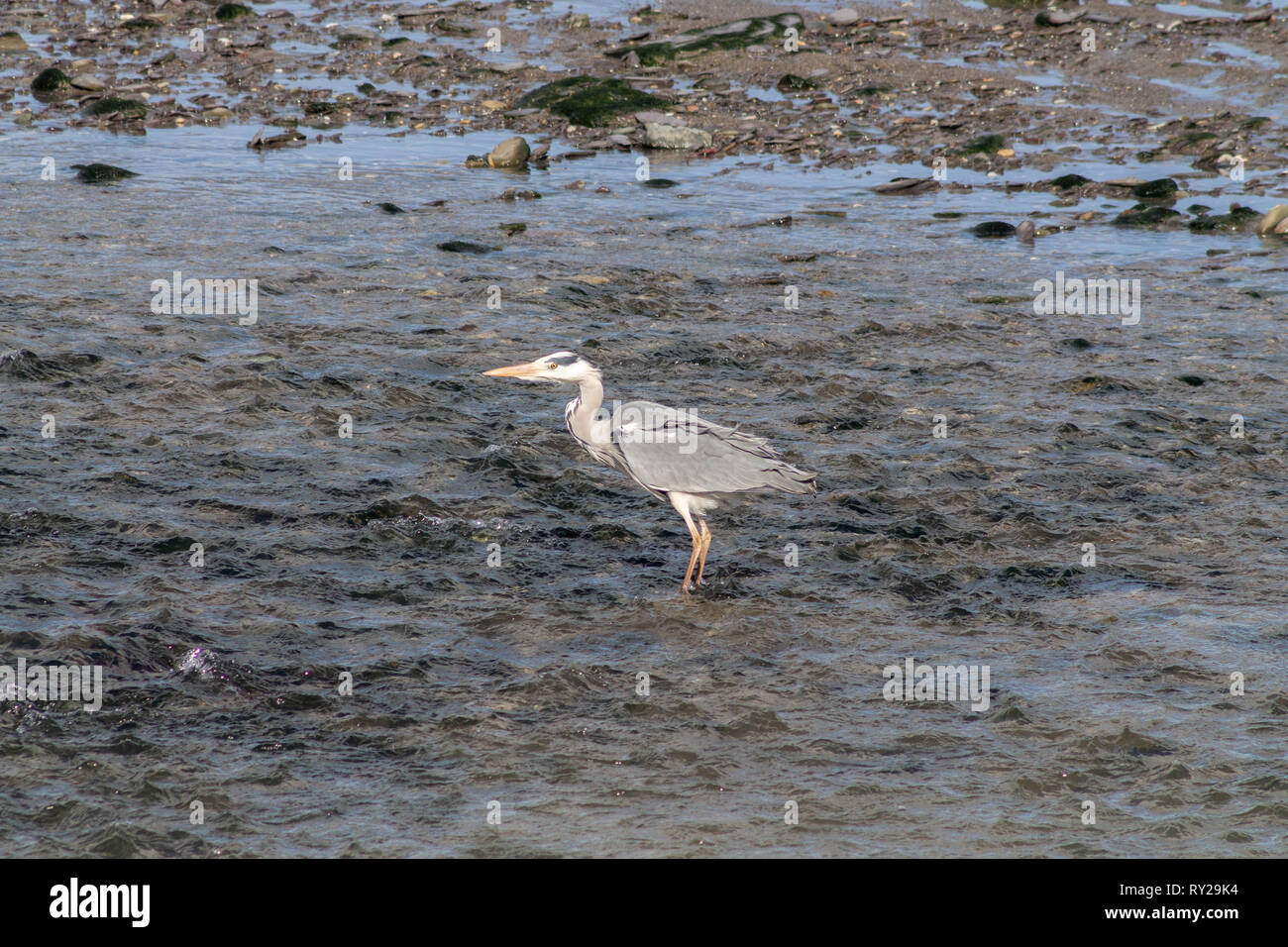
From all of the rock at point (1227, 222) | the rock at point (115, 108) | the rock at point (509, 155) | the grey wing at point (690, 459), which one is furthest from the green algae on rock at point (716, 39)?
the grey wing at point (690, 459)

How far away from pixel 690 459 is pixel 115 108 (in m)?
13.4

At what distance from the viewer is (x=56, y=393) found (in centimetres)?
1012

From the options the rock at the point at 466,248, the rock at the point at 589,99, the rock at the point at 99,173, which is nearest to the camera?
the rock at the point at 466,248

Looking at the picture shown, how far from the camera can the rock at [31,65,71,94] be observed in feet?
63.4

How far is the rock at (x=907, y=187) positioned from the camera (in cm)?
1658

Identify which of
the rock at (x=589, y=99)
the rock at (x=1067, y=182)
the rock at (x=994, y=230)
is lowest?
the rock at (x=994, y=230)

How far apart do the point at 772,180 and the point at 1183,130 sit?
18.4ft

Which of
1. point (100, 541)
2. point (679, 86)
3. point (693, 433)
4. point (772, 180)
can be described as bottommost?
point (100, 541)

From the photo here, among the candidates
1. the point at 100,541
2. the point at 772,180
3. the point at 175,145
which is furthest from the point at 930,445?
the point at 175,145

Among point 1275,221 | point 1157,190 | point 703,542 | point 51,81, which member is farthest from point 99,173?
point 1275,221

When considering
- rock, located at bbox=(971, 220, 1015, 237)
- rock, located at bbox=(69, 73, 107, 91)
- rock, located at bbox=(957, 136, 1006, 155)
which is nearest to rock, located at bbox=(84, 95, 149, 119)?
rock, located at bbox=(69, 73, 107, 91)

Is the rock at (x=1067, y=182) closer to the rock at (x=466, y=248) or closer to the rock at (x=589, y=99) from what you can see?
the rock at (x=589, y=99)

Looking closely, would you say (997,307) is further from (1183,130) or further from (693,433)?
Answer: (1183,130)

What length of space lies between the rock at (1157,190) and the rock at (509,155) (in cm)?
728
